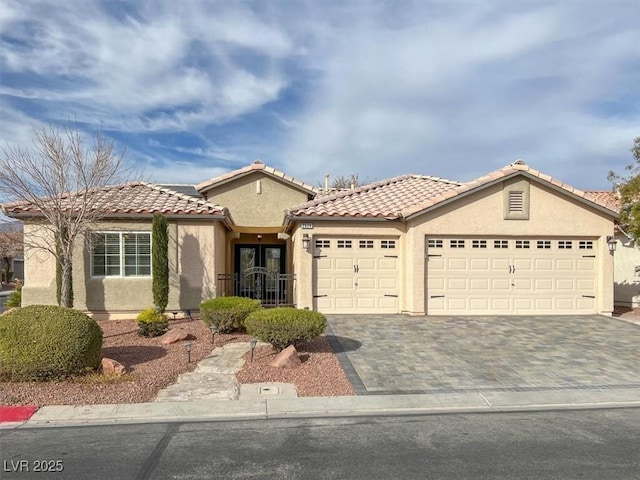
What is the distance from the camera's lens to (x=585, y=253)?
1469 centimetres

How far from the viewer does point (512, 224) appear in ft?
47.0

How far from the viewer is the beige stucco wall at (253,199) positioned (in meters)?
18.2

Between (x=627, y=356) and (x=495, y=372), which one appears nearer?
(x=495, y=372)

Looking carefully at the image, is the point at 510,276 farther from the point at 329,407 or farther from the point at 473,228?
the point at 329,407

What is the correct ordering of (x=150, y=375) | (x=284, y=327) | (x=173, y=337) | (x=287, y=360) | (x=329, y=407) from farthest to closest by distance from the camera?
(x=173, y=337) < (x=284, y=327) < (x=287, y=360) < (x=150, y=375) < (x=329, y=407)

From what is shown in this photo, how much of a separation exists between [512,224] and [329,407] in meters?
9.83

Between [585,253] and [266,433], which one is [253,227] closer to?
[585,253]

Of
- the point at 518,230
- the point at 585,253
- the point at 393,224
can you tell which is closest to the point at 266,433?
the point at 393,224

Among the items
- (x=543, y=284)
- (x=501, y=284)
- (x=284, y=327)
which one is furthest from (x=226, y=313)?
(x=543, y=284)

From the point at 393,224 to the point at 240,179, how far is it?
6.76 m

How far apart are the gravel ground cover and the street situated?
1.07 metres

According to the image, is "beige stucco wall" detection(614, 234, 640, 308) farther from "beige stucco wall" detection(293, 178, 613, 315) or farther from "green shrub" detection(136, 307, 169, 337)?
"green shrub" detection(136, 307, 169, 337)

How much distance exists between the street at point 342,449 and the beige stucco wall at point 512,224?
771 cm

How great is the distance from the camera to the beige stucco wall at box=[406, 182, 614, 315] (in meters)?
14.0
